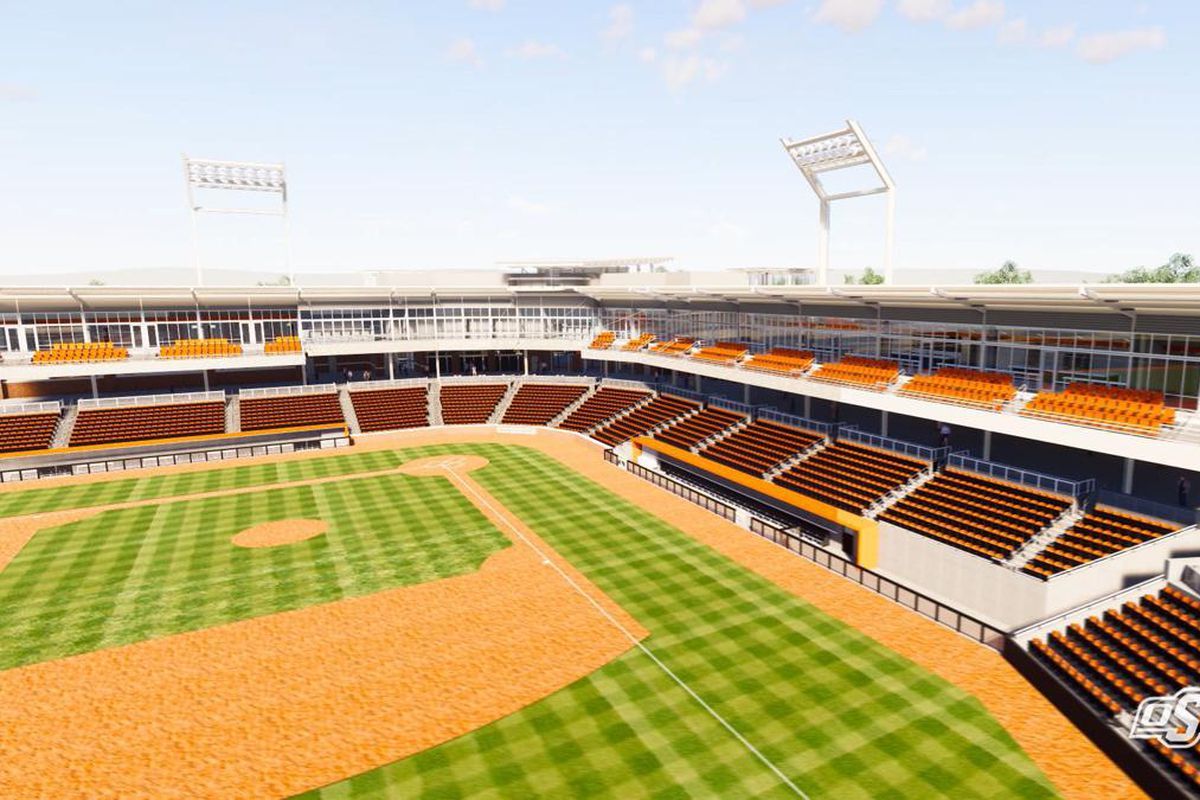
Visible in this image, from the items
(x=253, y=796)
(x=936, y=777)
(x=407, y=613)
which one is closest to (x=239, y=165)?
(x=407, y=613)

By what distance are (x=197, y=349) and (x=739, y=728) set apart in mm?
51890

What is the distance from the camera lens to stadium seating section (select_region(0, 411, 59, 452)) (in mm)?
43438

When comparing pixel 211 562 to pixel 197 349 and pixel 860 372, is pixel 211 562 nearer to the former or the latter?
pixel 197 349

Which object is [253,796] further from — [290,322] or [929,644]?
[290,322]

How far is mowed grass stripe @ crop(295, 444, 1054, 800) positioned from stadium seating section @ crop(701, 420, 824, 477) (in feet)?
42.9

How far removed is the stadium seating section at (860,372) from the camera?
1358 inches

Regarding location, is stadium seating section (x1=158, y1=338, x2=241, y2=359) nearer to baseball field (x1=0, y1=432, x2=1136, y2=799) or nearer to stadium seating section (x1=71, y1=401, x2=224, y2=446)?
stadium seating section (x1=71, y1=401, x2=224, y2=446)

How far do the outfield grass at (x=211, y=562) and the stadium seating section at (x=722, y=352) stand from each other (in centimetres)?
2056

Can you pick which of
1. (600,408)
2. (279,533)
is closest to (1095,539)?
(279,533)

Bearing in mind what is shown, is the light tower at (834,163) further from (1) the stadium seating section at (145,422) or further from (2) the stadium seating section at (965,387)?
(1) the stadium seating section at (145,422)

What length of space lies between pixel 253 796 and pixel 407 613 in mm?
8704

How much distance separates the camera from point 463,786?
50.1 ft

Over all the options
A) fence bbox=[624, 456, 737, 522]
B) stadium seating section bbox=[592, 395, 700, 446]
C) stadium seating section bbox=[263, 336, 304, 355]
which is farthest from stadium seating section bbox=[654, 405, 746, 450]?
stadium seating section bbox=[263, 336, 304, 355]

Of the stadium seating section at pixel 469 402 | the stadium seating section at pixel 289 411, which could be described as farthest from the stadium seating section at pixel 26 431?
the stadium seating section at pixel 469 402
